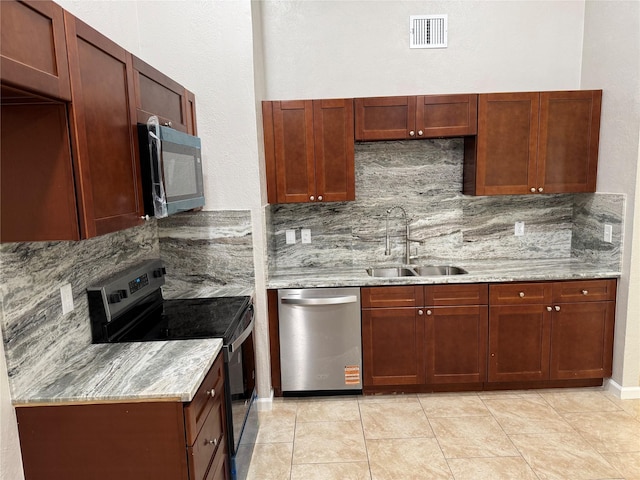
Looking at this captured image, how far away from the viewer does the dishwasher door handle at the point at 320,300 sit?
10.1 ft

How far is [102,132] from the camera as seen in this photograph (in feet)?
5.37

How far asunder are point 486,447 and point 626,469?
0.71m

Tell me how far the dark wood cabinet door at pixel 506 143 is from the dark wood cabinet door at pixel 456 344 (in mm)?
922

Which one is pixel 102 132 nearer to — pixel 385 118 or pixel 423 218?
pixel 385 118

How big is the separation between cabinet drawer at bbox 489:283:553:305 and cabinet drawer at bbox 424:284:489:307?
64mm

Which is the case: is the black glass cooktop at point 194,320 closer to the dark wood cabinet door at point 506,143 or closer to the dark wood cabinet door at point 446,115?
the dark wood cabinet door at point 446,115

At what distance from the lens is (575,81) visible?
349 centimetres

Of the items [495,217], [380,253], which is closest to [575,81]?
[495,217]

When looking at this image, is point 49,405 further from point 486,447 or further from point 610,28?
point 610,28

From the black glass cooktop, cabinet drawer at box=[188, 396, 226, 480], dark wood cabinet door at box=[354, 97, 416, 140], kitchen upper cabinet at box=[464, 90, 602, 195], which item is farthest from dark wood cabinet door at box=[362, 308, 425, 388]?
cabinet drawer at box=[188, 396, 226, 480]

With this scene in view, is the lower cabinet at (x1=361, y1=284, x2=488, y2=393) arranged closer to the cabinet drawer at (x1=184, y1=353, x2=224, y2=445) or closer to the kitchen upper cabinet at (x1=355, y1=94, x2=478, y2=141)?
the kitchen upper cabinet at (x1=355, y1=94, x2=478, y2=141)

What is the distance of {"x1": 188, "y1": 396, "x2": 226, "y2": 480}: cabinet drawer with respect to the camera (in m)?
1.61

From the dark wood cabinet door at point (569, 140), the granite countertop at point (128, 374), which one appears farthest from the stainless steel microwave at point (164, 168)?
the dark wood cabinet door at point (569, 140)

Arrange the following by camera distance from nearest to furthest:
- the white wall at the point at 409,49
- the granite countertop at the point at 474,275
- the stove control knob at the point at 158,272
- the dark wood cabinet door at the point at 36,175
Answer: the dark wood cabinet door at the point at 36,175, the stove control knob at the point at 158,272, the granite countertop at the point at 474,275, the white wall at the point at 409,49
